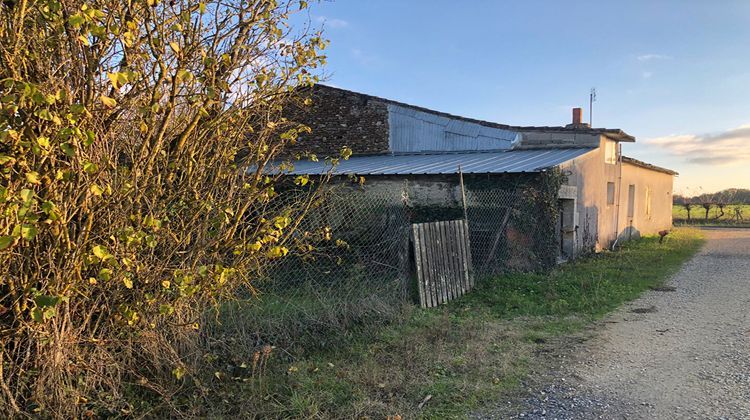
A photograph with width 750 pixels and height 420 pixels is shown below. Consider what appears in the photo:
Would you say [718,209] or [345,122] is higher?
[345,122]

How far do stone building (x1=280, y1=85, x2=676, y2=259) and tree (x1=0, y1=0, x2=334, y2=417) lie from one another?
677 centimetres

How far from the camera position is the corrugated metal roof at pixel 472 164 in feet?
34.3

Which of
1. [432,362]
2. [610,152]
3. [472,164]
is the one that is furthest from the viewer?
[610,152]

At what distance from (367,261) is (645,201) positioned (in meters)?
18.8

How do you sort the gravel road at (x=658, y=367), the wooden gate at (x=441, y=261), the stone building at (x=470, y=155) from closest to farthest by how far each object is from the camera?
the gravel road at (x=658, y=367)
the wooden gate at (x=441, y=261)
the stone building at (x=470, y=155)

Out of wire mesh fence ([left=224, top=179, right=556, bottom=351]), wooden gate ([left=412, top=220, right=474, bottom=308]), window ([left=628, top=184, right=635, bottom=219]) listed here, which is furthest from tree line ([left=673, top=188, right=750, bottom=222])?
wooden gate ([left=412, top=220, right=474, bottom=308])

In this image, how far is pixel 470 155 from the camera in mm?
14578

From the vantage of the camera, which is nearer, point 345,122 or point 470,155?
point 470,155

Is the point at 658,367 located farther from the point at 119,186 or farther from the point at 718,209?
the point at 718,209

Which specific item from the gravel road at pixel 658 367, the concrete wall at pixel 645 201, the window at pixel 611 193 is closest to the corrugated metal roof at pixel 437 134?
the window at pixel 611 193

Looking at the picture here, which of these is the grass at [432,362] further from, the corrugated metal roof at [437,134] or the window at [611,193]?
the window at [611,193]

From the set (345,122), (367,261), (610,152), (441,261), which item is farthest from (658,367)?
(345,122)

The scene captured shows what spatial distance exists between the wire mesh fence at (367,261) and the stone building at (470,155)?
0.63 m

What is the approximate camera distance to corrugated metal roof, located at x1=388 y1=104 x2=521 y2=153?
49.9 ft
